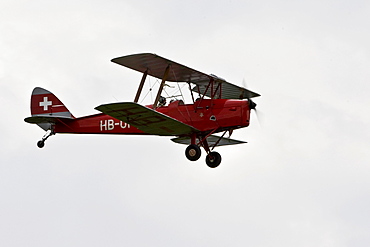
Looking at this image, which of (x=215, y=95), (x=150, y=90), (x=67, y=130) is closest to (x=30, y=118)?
(x=67, y=130)

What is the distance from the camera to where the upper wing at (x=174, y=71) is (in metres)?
21.1

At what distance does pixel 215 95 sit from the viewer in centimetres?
2441

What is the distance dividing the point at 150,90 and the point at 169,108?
0.81 m

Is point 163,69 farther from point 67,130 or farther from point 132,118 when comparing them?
point 67,130

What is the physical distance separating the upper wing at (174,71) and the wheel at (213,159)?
2.02 metres

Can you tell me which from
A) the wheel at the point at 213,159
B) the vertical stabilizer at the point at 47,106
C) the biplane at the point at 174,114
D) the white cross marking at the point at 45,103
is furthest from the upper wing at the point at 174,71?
the white cross marking at the point at 45,103

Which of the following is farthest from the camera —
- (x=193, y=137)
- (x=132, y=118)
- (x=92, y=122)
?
(x=92, y=122)

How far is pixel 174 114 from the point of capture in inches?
870

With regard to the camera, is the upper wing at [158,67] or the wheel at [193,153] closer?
the upper wing at [158,67]

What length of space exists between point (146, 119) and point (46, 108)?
5.14 metres

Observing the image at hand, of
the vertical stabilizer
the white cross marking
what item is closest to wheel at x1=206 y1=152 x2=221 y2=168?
the vertical stabilizer

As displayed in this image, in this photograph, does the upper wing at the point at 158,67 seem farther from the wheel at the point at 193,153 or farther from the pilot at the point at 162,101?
the wheel at the point at 193,153

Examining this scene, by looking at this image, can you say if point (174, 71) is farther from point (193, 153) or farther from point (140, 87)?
point (193, 153)

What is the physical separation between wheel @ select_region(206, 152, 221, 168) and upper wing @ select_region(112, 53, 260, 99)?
2023 millimetres
